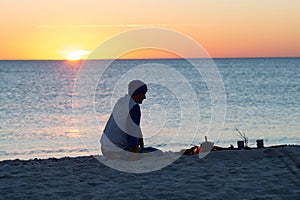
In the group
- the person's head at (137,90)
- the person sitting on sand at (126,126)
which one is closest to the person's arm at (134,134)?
the person sitting on sand at (126,126)

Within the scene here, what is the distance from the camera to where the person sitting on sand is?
27.0ft

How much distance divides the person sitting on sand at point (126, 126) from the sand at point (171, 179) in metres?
0.35

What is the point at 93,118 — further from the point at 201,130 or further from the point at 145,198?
the point at 145,198

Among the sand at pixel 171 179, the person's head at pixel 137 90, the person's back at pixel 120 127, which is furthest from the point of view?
the person's back at pixel 120 127

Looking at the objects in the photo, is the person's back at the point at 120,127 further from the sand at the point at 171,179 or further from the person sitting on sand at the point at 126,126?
the sand at the point at 171,179

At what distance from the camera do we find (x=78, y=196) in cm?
690

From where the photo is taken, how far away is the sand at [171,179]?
6945 millimetres

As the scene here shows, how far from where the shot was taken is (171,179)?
7.73 m

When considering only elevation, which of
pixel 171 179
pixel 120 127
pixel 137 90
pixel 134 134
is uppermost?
pixel 137 90

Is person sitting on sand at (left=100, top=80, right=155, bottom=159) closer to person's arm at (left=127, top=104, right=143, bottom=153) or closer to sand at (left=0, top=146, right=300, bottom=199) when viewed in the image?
person's arm at (left=127, top=104, right=143, bottom=153)

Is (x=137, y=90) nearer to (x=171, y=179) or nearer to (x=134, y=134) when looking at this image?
(x=134, y=134)

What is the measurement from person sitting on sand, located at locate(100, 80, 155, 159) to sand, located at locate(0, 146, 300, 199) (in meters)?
0.35

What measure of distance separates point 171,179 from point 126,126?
3.63 ft

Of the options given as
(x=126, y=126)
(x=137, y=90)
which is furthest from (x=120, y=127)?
(x=137, y=90)
